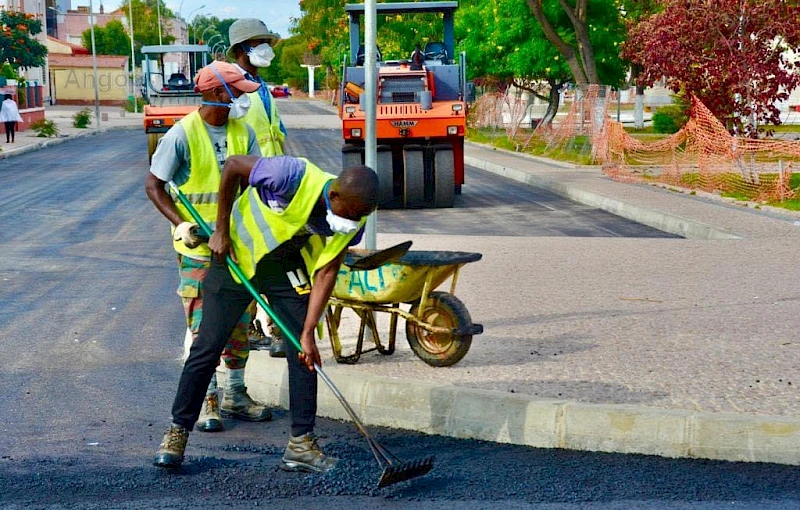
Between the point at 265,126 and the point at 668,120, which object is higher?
the point at 265,126

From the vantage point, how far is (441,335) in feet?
21.7

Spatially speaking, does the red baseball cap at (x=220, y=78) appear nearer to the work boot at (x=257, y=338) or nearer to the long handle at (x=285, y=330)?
the long handle at (x=285, y=330)

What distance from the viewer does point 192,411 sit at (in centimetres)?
523

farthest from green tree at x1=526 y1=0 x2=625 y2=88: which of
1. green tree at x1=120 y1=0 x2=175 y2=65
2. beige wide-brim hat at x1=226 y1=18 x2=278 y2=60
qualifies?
green tree at x1=120 y1=0 x2=175 y2=65

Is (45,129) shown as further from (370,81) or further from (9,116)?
(370,81)

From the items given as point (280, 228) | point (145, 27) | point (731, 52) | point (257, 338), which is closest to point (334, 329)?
point (257, 338)

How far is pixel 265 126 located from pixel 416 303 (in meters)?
1.36

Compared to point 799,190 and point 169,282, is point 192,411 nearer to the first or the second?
point 169,282

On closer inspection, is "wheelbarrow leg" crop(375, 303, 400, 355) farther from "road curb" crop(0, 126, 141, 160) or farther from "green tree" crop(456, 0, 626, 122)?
"road curb" crop(0, 126, 141, 160)

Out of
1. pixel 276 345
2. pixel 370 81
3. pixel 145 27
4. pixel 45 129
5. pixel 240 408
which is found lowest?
pixel 240 408

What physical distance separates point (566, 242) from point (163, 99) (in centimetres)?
1566

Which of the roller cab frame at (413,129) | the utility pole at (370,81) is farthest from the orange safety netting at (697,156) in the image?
the utility pole at (370,81)

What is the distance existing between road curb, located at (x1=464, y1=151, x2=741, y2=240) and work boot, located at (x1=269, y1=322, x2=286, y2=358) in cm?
769

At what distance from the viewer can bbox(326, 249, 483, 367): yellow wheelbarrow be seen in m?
6.40
